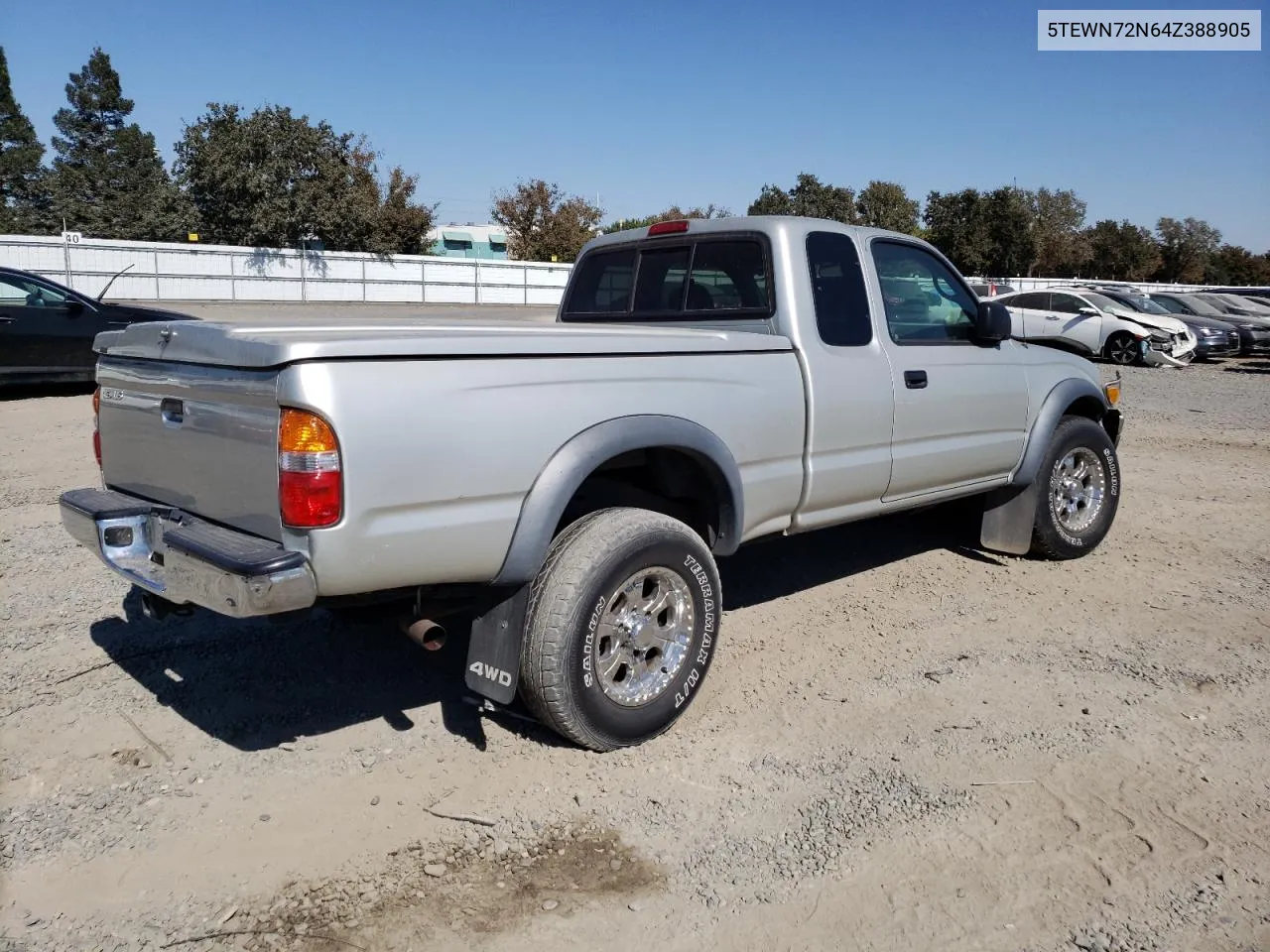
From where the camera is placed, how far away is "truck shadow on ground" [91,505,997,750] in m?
3.91

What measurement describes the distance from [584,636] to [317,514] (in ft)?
3.28

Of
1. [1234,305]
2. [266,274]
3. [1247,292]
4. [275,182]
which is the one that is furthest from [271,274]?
[1247,292]

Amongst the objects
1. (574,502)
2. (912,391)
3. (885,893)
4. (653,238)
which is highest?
(653,238)

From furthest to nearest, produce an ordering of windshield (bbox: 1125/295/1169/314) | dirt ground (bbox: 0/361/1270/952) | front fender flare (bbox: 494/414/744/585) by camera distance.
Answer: windshield (bbox: 1125/295/1169/314) < front fender flare (bbox: 494/414/744/585) < dirt ground (bbox: 0/361/1270/952)

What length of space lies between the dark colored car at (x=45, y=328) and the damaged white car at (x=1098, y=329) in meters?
15.7

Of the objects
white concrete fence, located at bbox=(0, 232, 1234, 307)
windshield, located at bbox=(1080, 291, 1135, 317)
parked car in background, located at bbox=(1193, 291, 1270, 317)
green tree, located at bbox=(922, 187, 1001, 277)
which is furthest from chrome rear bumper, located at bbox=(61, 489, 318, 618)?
green tree, located at bbox=(922, 187, 1001, 277)

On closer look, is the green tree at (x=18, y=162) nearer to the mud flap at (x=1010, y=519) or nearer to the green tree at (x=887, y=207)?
the green tree at (x=887, y=207)

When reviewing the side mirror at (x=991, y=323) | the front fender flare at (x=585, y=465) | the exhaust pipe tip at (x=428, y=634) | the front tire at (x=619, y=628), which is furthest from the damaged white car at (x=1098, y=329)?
the exhaust pipe tip at (x=428, y=634)

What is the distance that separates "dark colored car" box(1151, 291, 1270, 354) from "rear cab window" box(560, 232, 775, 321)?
20.6 meters

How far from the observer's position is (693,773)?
3570 millimetres

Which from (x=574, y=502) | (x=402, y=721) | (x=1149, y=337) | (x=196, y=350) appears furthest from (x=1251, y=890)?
(x=1149, y=337)

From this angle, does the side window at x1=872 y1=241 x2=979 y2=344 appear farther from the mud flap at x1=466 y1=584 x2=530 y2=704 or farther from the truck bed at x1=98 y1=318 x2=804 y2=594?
the mud flap at x1=466 y1=584 x2=530 y2=704

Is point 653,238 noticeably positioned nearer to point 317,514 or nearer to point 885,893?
point 317,514

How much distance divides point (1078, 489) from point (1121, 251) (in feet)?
205
